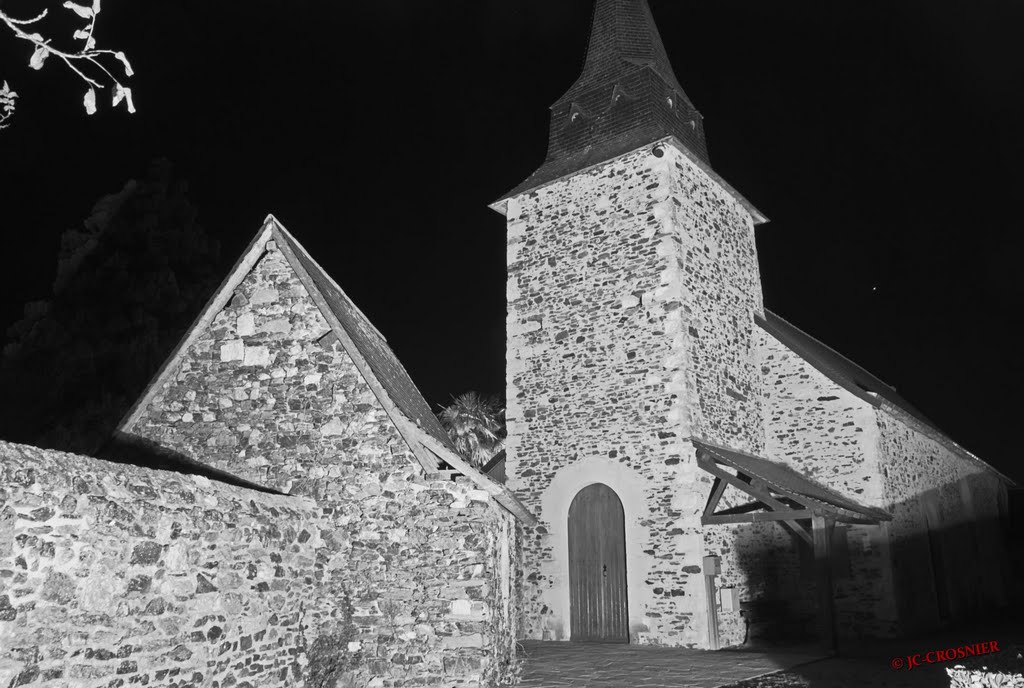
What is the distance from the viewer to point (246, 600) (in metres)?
6.47

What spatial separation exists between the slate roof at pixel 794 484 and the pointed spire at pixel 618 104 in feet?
18.6

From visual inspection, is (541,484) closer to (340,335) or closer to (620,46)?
(340,335)

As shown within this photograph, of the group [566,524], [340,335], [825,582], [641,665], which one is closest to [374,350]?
[340,335]

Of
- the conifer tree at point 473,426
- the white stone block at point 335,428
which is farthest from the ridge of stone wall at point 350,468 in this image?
the conifer tree at point 473,426

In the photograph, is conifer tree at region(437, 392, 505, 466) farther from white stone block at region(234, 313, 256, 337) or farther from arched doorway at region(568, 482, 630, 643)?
white stone block at region(234, 313, 256, 337)

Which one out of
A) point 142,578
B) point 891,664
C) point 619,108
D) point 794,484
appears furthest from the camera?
point 619,108

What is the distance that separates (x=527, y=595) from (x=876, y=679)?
6137mm

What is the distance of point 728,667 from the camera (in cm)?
938

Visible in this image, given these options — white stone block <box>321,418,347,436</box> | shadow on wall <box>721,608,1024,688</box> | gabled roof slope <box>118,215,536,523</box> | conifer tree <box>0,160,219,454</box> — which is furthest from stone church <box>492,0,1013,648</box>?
conifer tree <box>0,160,219,454</box>

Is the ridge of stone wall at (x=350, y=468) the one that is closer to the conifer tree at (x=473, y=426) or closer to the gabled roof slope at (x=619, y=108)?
the gabled roof slope at (x=619, y=108)

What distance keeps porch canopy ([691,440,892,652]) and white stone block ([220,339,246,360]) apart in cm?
712

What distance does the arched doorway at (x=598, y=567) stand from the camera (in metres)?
12.4

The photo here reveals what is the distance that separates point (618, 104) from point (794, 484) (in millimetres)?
8023

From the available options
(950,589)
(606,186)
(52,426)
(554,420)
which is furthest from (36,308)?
(950,589)
